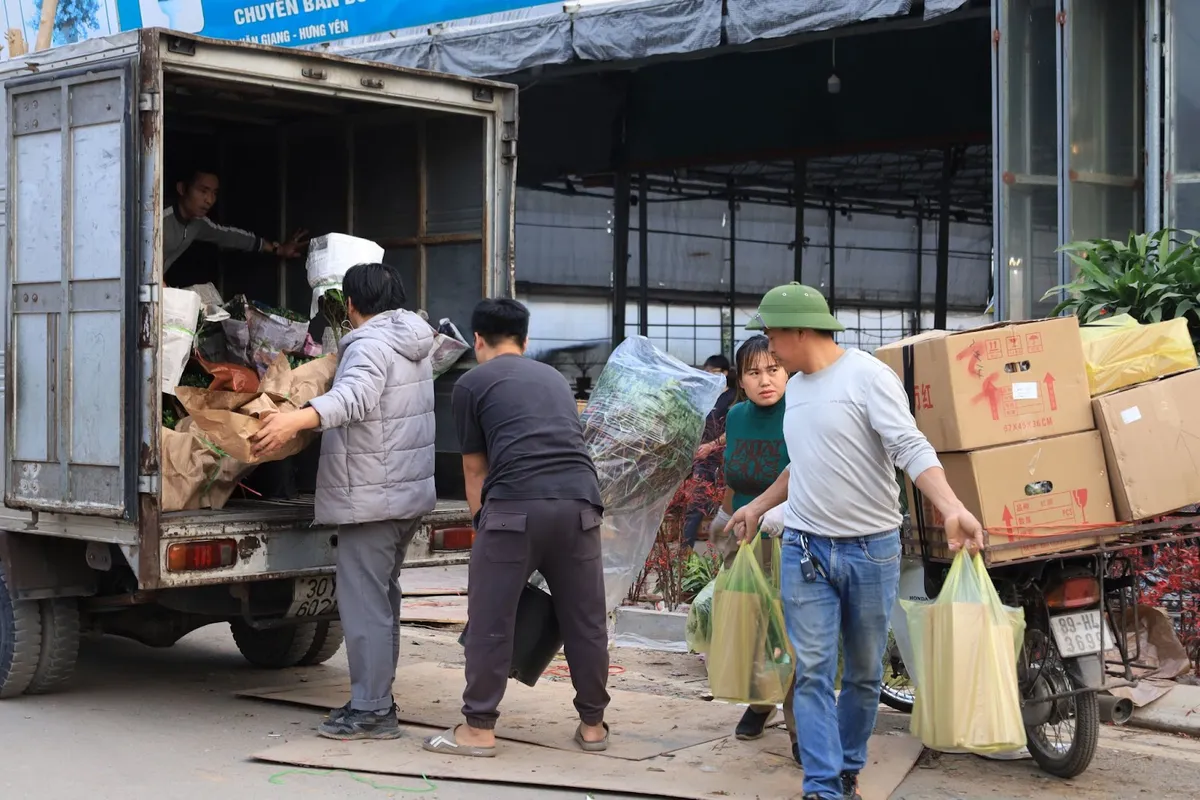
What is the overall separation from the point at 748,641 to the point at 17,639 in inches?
128

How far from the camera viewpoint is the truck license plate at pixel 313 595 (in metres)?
6.16

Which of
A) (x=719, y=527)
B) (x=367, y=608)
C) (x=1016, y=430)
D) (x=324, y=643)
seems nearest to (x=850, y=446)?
(x=1016, y=430)

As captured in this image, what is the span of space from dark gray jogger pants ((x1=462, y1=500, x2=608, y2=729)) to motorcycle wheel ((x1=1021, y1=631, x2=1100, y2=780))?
1590 mm

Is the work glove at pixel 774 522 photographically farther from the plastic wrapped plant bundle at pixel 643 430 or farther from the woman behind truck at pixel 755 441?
the plastic wrapped plant bundle at pixel 643 430

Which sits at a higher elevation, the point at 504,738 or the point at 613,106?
the point at 613,106

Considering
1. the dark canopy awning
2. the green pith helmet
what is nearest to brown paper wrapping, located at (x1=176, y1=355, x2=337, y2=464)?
the green pith helmet

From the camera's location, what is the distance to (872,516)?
462 cm

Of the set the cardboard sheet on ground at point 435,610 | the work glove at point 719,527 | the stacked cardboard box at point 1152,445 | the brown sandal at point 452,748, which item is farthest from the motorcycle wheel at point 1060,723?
the cardboard sheet on ground at point 435,610

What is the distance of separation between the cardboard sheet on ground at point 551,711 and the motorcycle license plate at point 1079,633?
57.0 inches

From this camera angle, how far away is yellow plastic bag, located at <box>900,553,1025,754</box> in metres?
4.37

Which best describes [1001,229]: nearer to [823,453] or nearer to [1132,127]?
[1132,127]

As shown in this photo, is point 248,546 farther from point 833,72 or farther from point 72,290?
point 833,72

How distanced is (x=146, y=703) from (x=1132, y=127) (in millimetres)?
6907

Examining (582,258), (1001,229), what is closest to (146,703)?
(1001,229)
